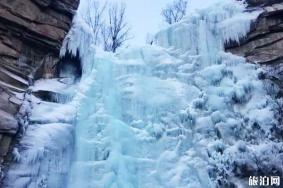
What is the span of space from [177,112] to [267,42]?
2397 millimetres

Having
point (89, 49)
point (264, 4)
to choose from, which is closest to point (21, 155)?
point (89, 49)

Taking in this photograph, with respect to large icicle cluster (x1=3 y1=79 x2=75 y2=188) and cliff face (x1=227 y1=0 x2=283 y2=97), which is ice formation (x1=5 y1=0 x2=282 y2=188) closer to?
large icicle cluster (x1=3 y1=79 x2=75 y2=188)

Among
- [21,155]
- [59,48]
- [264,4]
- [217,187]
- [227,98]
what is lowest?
[217,187]

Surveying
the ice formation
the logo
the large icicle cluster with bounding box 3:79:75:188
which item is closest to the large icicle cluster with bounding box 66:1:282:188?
the ice formation

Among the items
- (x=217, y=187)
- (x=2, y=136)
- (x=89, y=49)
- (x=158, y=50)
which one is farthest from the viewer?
(x=158, y=50)

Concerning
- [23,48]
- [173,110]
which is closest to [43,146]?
[23,48]

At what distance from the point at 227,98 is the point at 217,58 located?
112 centimetres

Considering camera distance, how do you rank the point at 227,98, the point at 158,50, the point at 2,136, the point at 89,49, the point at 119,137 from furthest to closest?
the point at 158,50 < the point at 89,49 < the point at 227,98 < the point at 119,137 < the point at 2,136

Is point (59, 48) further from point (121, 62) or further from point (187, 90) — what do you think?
point (187, 90)

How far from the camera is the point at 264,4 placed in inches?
324

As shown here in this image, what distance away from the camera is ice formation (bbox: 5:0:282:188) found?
637 cm

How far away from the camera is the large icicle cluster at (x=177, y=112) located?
6375 millimetres

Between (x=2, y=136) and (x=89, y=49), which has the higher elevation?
(x=89, y=49)

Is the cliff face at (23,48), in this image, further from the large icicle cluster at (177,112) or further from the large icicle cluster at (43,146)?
the large icicle cluster at (177,112)
